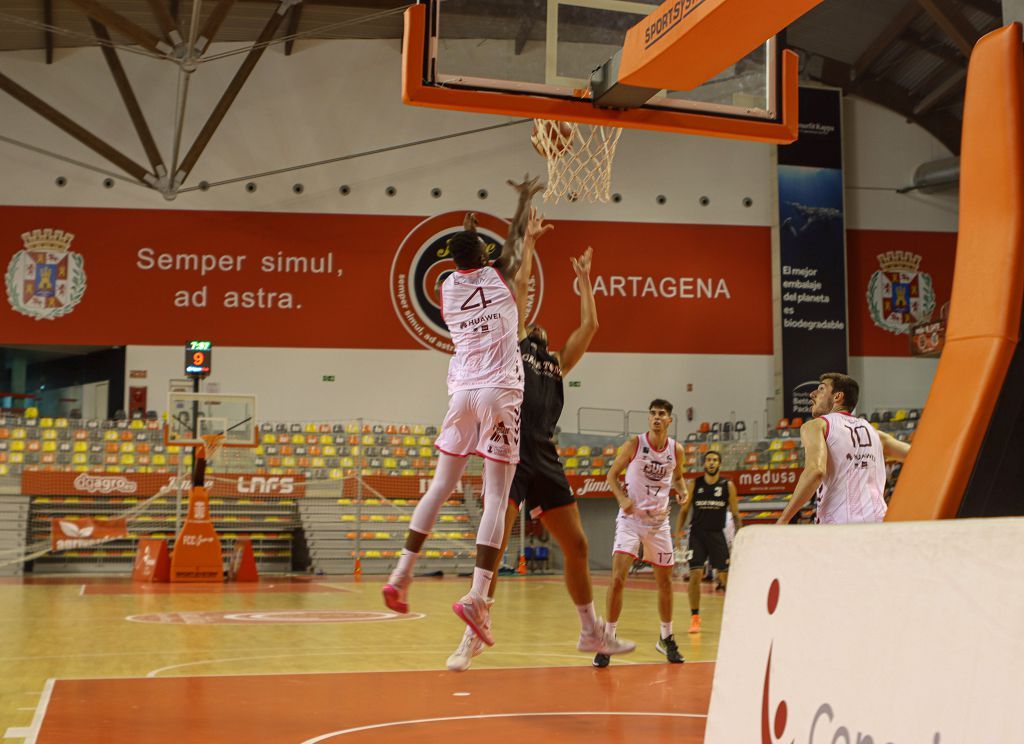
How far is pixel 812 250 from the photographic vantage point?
25.3 meters

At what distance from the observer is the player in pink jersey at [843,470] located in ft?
21.8

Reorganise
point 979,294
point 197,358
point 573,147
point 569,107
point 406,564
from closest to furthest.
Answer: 1. point 979,294
2. point 406,564
3. point 569,107
4. point 573,147
5. point 197,358

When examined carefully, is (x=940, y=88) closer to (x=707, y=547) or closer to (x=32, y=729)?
(x=707, y=547)

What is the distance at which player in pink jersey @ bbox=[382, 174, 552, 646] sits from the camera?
5145mm

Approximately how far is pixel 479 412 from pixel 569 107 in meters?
1.86

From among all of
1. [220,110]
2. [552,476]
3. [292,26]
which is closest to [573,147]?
[552,476]

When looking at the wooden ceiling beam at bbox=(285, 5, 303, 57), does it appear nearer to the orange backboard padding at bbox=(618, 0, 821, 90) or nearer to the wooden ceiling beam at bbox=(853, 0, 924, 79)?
the wooden ceiling beam at bbox=(853, 0, 924, 79)

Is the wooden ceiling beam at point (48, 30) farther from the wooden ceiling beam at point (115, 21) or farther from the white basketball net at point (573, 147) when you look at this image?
the white basketball net at point (573, 147)

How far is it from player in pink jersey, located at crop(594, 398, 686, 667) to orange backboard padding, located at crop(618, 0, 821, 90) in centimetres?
312

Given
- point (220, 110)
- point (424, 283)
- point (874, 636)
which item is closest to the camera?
point (874, 636)

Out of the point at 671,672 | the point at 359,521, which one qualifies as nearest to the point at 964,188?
the point at 671,672

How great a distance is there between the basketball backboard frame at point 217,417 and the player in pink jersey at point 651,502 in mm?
10168

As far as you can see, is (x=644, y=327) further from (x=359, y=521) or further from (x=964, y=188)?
(x=964, y=188)

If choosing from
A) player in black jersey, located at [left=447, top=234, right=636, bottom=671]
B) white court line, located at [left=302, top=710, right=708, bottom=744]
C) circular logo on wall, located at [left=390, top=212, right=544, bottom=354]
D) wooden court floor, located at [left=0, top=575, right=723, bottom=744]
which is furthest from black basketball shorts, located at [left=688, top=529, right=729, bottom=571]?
circular logo on wall, located at [left=390, top=212, right=544, bottom=354]
